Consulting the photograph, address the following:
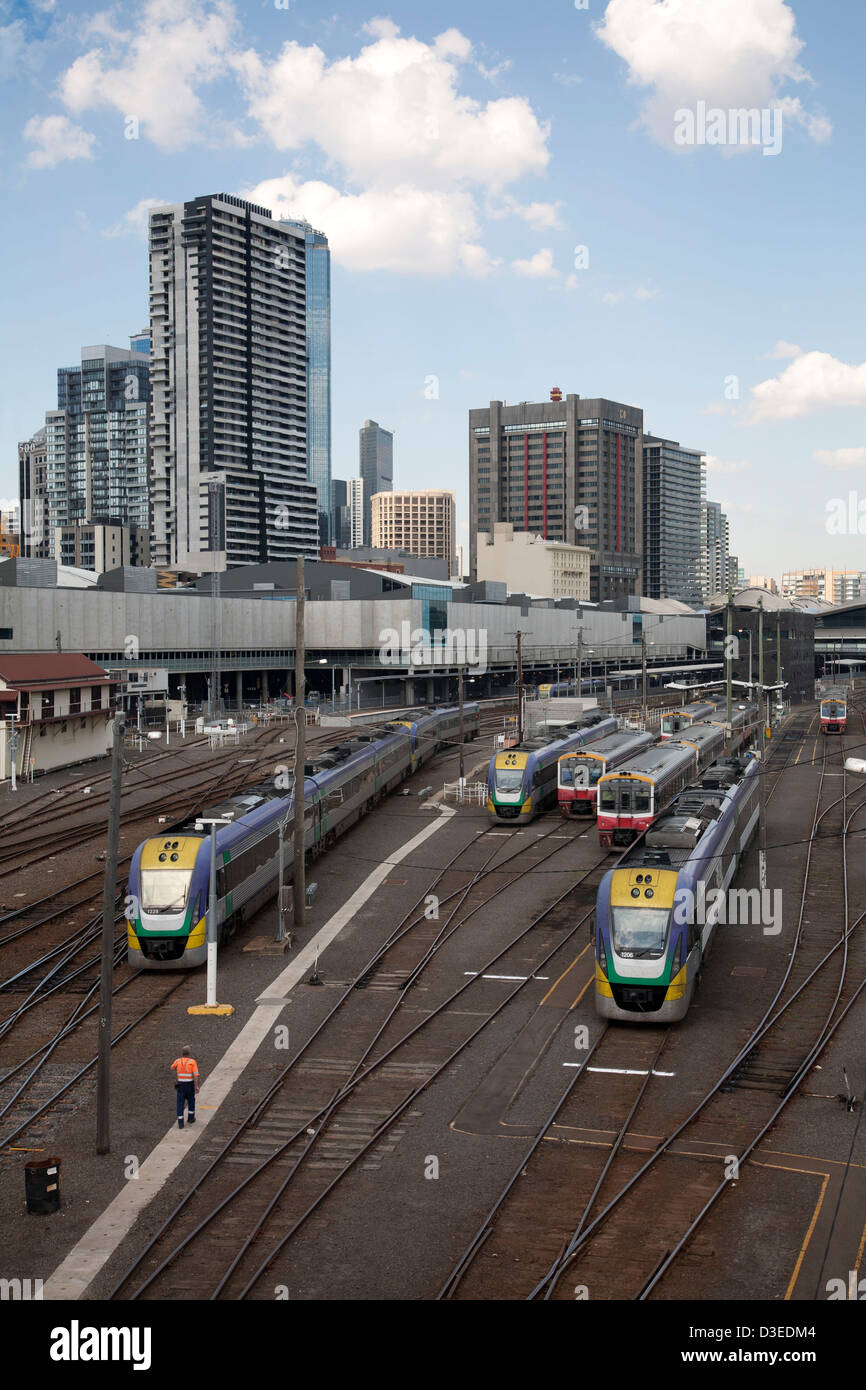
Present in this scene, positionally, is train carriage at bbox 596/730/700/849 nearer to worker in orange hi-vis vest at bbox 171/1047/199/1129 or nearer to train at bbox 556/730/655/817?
train at bbox 556/730/655/817

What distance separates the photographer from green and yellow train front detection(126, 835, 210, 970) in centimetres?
2823

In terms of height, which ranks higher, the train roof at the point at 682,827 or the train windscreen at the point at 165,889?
the train roof at the point at 682,827

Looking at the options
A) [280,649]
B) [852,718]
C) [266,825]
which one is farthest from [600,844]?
[280,649]

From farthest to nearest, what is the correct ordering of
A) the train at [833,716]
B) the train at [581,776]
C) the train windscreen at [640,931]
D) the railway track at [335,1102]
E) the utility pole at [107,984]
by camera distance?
the train at [833,716]
the train at [581,776]
the train windscreen at [640,931]
the utility pole at [107,984]
the railway track at [335,1102]

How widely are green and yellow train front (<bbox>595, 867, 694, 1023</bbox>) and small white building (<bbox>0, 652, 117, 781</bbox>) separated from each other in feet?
128

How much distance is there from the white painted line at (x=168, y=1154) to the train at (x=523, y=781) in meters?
14.4

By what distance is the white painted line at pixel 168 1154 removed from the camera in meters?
15.5

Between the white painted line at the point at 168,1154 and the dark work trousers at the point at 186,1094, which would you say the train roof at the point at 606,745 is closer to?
the white painted line at the point at 168,1154

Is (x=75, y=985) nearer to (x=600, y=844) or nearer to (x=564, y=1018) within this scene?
(x=564, y=1018)

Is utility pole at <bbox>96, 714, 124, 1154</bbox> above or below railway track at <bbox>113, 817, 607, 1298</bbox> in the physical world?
above

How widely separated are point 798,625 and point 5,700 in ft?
259

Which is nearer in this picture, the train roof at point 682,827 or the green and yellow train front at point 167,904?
the train roof at point 682,827

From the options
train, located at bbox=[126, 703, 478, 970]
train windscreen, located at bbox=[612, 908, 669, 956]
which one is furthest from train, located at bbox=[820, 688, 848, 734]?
train windscreen, located at bbox=[612, 908, 669, 956]

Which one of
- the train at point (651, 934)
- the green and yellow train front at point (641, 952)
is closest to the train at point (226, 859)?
the train at point (651, 934)
